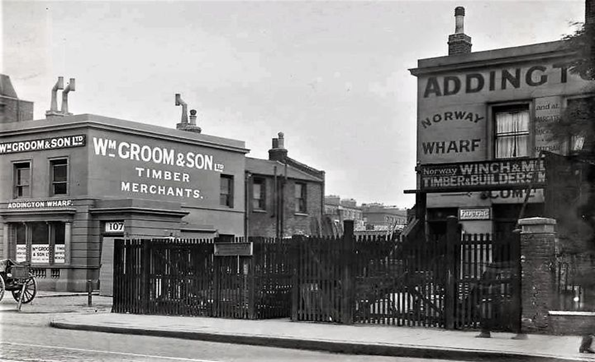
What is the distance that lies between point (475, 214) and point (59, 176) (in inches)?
685

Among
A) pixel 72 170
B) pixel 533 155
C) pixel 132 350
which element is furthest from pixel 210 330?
pixel 72 170

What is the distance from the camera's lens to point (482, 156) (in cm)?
2383

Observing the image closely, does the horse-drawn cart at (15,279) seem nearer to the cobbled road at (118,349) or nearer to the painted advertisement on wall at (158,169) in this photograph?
the cobbled road at (118,349)

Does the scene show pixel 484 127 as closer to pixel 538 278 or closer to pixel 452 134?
pixel 452 134

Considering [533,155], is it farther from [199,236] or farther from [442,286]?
[199,236]

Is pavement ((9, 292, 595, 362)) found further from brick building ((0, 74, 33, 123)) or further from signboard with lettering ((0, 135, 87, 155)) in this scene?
brick building ((0, 74, 33, 123))

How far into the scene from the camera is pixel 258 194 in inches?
1684

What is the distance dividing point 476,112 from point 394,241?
378 inches

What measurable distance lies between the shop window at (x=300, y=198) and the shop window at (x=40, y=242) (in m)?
17.1

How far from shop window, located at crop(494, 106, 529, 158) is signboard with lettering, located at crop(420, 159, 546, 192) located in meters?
1.29

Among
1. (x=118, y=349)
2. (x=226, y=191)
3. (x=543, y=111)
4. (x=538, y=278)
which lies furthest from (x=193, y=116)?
(x=538, y=278)

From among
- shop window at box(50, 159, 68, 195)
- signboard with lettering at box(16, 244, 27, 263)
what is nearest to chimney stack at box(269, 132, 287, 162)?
shop window at box(50, 159, 68, 195)

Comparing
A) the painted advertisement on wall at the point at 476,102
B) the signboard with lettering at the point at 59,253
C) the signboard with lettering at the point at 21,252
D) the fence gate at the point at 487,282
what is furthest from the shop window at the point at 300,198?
the fence gate at the point at 487,282

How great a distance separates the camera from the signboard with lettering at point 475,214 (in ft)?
77.4
